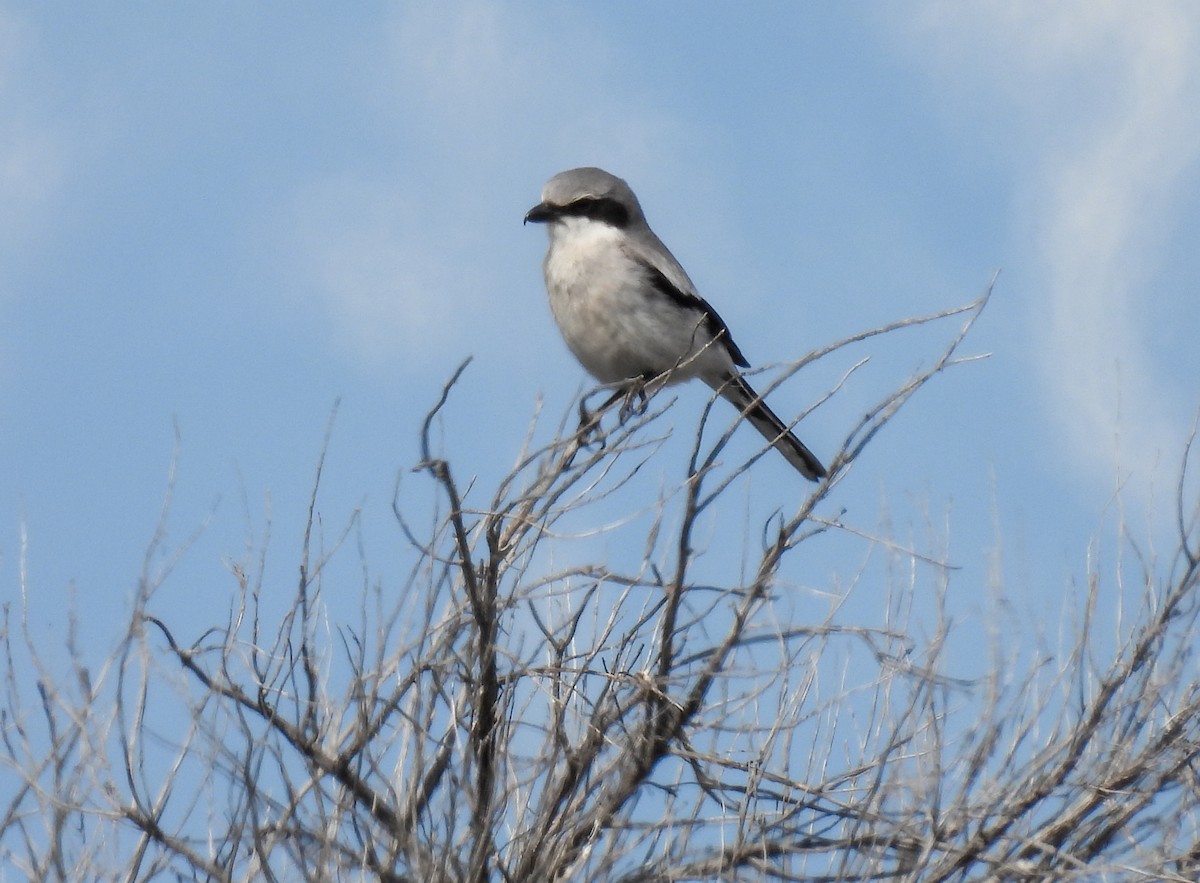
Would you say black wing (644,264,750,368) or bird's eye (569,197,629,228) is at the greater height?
bird's eye (569,197,629,228)

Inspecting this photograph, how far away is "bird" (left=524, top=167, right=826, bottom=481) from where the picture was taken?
641cm

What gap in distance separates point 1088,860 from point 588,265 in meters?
3.12

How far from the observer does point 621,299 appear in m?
6.41

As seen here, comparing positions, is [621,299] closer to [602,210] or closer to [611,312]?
[611,312]

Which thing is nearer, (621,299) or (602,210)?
(621,299)

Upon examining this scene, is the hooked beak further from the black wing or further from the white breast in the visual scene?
the black wing

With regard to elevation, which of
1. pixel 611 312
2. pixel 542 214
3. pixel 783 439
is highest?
pixel 542 214

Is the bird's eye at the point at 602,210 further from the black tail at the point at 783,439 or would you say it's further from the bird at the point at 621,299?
the black tail at the point at 783,439

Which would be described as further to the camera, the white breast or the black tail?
the black tail

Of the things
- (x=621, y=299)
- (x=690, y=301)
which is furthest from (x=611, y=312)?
(x=690, y=301)

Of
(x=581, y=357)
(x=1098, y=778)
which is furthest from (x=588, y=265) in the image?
(x=1098, y=778)

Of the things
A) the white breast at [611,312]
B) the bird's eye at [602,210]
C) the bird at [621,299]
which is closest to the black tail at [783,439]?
the bird at [621,299]

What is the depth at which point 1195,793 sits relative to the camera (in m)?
5.16

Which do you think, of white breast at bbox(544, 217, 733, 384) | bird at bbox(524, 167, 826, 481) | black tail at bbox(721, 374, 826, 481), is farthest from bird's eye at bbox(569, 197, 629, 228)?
black tail at bbox(721, 374, 826, 481)
